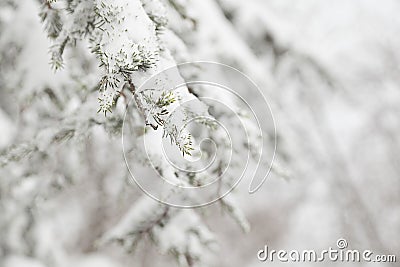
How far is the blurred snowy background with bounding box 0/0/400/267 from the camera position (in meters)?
1.92

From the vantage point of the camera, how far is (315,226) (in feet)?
45.7

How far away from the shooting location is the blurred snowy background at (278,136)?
1923 mm

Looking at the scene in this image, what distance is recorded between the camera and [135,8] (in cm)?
96

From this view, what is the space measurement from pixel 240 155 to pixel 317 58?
2035 millimetres

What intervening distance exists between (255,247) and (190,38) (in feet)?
37.9

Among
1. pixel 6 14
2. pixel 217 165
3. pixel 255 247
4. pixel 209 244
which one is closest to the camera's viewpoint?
pixel 217 165

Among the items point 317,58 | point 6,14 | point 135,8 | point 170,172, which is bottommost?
point 317,58

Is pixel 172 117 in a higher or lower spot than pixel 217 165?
higher

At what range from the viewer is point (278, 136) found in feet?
9.82

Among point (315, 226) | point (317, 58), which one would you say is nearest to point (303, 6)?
point (317, 58)

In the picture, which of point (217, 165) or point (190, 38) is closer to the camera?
point (217, 165)

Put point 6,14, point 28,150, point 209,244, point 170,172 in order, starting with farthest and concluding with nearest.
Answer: point 6,14, point 209,244, point 28,150, point 170,172

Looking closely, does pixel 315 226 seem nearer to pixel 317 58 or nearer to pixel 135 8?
pixel 317 58

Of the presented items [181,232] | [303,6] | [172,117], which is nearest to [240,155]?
[181,232]
